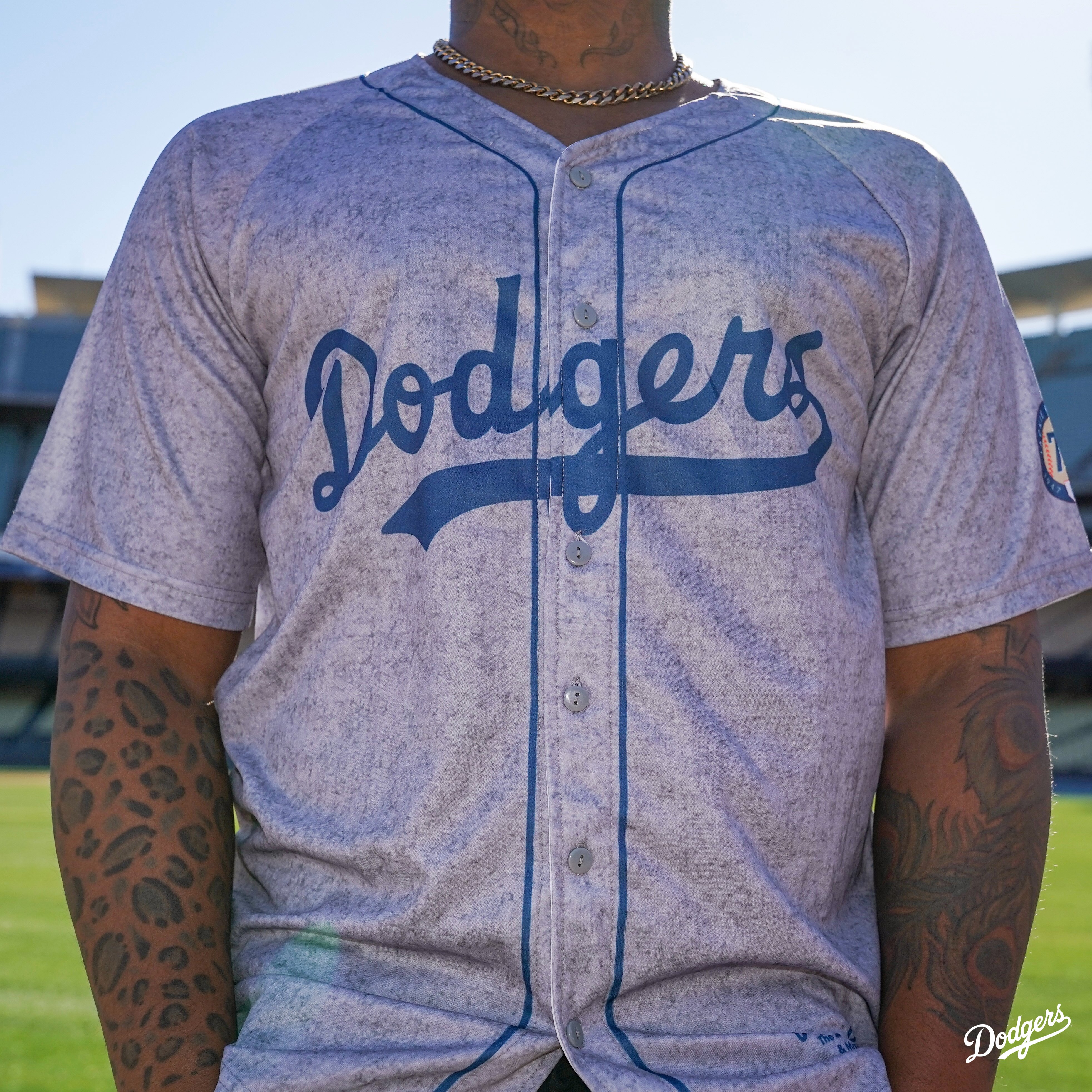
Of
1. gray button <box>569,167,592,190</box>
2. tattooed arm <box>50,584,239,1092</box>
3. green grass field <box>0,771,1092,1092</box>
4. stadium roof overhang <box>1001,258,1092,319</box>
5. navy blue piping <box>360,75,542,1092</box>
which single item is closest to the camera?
navy blue piping <box>360,75,542,1092</box>

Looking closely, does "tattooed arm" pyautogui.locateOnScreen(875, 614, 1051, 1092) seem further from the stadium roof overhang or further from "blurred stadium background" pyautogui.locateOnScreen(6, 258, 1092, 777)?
the stadium roof overhang

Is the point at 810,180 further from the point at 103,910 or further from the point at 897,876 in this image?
the point at 103,910

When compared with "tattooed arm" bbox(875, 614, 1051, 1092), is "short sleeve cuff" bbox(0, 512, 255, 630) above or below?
above

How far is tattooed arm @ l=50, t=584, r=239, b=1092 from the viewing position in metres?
1.19

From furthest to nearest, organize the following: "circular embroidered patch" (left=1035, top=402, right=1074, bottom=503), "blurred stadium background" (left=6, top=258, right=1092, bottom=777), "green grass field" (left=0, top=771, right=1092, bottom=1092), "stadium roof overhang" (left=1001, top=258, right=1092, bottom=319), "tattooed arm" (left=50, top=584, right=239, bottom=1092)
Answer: "stadium roof overhang" (left=1001, top=258, right=1092, bottom=319), "blurred stadium background" (left=6, top=258, right=1092, bottom=777), "green grass field" (left=0, top=771, right=1092, bottom=1092), "circular embroidered patch" (left=1035, top=402, right=1074, bottom=503), "tattooed arm" (left=50, top=584, right=239, bottom=1092)

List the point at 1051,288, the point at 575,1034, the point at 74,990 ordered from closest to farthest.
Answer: the point at 575,1034 < the point at 74,990 < the point at 1051,288

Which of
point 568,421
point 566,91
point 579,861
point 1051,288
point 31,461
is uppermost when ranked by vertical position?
point 566,91

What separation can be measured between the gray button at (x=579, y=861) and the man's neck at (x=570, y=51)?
784 mm

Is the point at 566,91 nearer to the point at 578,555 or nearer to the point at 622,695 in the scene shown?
the point at 578,555

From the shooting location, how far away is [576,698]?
3.78ft

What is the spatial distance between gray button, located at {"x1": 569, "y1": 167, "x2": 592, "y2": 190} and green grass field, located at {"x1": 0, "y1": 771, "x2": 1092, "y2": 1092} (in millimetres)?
1565

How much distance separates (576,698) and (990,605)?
1.59 ft

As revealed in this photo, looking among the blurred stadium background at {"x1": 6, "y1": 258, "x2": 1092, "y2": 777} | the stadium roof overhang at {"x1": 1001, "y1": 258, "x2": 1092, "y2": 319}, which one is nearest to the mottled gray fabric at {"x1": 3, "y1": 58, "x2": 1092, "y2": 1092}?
the blurred stadium background at {"x1": 6, "y1": 258, "x2": 1092, "y2": 777}

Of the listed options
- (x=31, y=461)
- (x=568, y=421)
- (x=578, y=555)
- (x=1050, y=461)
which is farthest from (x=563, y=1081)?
(x=31, y=461)
